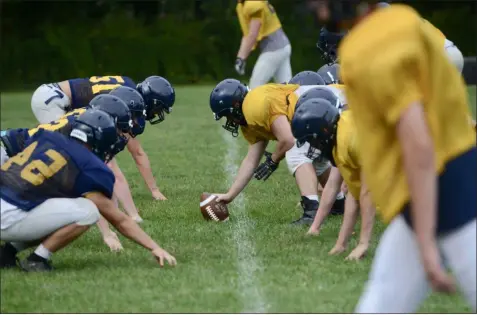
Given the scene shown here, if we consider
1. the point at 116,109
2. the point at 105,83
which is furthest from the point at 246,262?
the point at 105,83

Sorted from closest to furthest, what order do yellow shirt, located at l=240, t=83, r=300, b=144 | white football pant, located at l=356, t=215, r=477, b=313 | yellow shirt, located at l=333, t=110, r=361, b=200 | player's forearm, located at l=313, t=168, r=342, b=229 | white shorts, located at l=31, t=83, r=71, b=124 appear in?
white football pant, located at l=356, t=215, r=477, b=313
yellow shirt, located at l=333, t=110, r=361, b=200
player's forearm, located at l=313, t=168, r=342, b=229
yellow shirt, located at l=240, t=83, r=300, b=144
white shorts, located at l=31, t=83, r=71, b=124

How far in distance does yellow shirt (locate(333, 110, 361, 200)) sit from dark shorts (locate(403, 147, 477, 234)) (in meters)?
2.49


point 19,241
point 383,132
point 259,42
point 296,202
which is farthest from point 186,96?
point 383,132

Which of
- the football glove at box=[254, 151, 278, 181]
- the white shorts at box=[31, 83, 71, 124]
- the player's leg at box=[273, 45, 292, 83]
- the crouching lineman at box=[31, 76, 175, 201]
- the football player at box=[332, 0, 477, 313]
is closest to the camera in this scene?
the football player at box=[332, 0, 477, 313]

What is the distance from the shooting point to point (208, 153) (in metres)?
12.2

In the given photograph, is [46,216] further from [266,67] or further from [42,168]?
[266,67]

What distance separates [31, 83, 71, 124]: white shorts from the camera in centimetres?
850

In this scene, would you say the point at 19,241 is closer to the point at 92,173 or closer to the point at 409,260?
the point at 92,173

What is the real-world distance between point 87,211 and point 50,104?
2.96 meters

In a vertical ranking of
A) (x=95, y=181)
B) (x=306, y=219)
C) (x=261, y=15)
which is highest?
(x=95, y=181)

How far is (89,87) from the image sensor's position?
8.46m

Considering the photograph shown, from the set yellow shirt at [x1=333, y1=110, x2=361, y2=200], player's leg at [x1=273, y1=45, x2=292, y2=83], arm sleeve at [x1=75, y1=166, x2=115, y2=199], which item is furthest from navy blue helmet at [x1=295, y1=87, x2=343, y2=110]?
player's leg at [x1=273, y1=45, x2=292, y2=83]

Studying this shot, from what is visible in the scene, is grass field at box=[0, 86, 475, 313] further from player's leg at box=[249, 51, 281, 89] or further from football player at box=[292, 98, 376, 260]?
player's leg at box=[249, 51, 281, 89]

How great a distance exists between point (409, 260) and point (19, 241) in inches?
126
